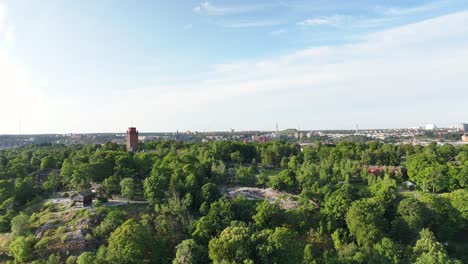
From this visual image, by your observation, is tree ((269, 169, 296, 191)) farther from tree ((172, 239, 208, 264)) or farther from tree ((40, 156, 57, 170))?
tree ((40, 156, 57, 170))

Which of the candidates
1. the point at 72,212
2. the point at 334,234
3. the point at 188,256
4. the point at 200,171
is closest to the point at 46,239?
the point at 72,212

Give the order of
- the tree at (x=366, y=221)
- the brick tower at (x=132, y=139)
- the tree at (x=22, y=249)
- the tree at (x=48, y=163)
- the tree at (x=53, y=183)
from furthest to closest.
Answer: the brick tower at (x=132, y=139) < the tree at (x=48, y=163) < the tree at (x=53, y=183) < the tree at (x=366, y=221) < the tree at (x=22, y=249)

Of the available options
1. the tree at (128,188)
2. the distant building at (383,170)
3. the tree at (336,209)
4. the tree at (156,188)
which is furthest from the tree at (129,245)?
the distant building at (383,170)

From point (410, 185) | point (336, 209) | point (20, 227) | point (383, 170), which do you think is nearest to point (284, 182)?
point (336, 209)

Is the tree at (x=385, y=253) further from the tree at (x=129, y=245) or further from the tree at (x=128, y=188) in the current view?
the tree at (x=128, y=188)

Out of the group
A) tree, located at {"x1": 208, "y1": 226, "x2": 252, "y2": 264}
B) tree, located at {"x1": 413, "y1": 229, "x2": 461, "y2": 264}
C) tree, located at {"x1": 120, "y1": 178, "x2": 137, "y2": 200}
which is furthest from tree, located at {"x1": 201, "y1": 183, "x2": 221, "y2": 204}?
tree, located at {"x1": 413, "y1": 229, "x2": 461, "y2": 264}

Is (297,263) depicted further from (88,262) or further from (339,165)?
(339,165)
